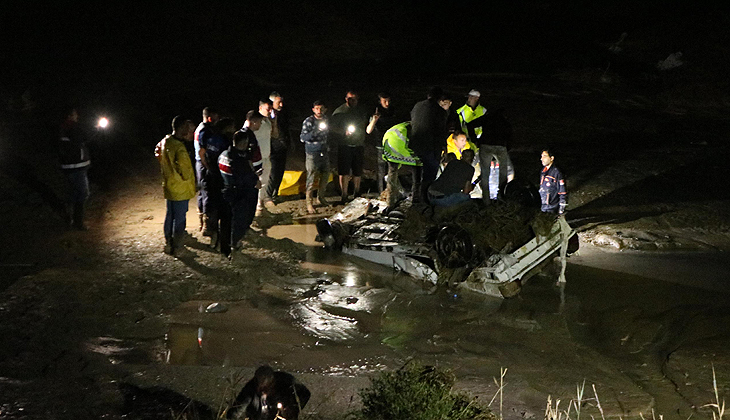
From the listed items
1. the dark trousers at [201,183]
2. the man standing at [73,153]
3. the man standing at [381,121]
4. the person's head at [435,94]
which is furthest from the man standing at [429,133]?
the man standing at [73,153]

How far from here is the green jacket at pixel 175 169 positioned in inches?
365

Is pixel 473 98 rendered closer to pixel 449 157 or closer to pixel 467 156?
pixel 449 157

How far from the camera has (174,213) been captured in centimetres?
958

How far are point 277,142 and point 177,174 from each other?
110 inches

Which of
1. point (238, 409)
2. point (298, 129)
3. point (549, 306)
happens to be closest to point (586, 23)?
point (298, 129)

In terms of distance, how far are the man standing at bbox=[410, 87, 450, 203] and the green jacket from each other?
3.32 meters

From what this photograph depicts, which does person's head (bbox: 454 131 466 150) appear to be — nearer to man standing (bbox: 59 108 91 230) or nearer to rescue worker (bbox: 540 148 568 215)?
rescue worker (bbox: 540 148 568 215)

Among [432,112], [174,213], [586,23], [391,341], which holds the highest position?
[586,23]

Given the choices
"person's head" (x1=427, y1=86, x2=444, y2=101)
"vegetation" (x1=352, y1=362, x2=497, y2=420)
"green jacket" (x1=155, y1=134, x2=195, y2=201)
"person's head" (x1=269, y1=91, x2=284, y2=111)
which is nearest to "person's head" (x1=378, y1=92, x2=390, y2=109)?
"person's head" (x1=427, y1=86, x2=444, y2=101)

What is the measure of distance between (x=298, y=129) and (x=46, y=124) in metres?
5.65

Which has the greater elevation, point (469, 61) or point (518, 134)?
point (469, 61)

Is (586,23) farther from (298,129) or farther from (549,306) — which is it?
(549,306)

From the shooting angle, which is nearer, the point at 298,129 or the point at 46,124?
the point at 46,124

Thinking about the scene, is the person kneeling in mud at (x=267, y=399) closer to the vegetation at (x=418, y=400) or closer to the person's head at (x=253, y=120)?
the vegetation at (x=418, y=400)
